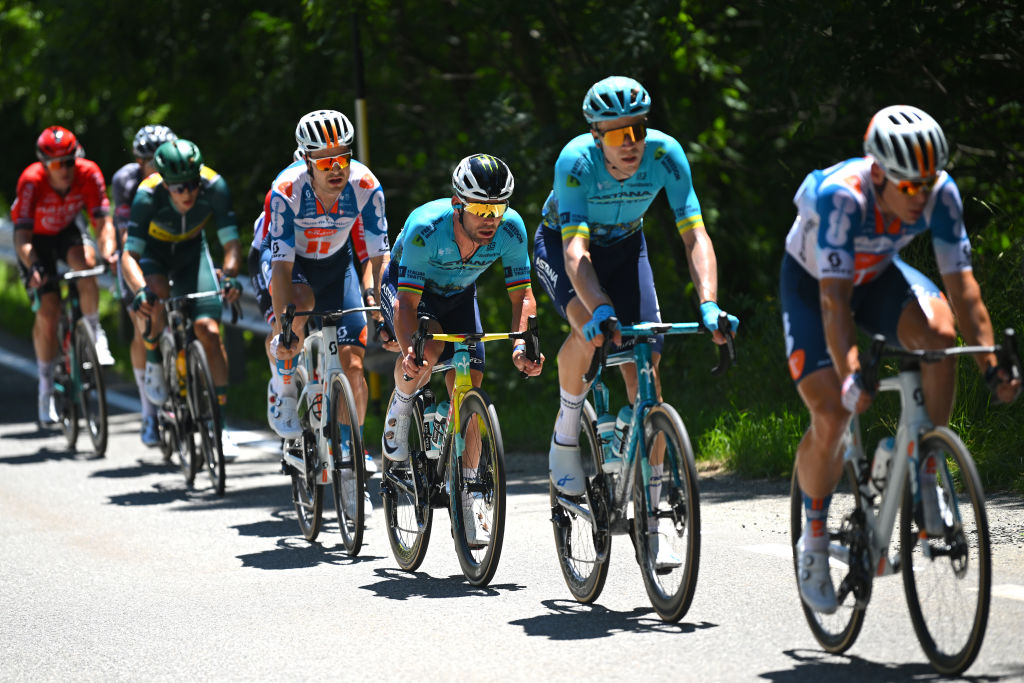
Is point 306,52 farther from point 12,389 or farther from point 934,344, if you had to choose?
point 934,344

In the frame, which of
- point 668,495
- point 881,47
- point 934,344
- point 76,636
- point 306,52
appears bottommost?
point 76,636

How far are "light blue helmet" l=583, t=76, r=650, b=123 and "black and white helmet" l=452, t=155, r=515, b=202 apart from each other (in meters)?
0.65

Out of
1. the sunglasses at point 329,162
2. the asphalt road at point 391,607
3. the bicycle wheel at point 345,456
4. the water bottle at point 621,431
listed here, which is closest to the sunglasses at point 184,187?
the asphalt road at point 391,607

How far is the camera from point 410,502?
24.9 ft

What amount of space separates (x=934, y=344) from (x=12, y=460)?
28.3 feet

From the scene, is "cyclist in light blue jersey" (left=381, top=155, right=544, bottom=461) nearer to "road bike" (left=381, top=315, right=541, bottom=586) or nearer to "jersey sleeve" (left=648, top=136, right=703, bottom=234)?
"road bike" (left=381, top=315, right=541, bottom=586)

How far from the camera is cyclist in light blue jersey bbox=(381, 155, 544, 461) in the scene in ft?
22.7

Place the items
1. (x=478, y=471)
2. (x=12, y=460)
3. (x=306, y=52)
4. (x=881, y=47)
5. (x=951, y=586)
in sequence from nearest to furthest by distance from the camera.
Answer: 1. (x=951, y=586)
2. (x=478, y=471)
3. (x=881, y=47)
4. (x=12, y=460)
5. (x=306, y=52)

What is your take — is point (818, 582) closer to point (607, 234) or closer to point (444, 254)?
point (607, 234)

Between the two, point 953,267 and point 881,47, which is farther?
point 881,47

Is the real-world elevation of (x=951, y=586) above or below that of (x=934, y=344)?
below

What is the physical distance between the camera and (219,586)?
7363 millimetres

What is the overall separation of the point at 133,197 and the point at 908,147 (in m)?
8.05

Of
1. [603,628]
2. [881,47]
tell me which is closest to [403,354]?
[603,628]
